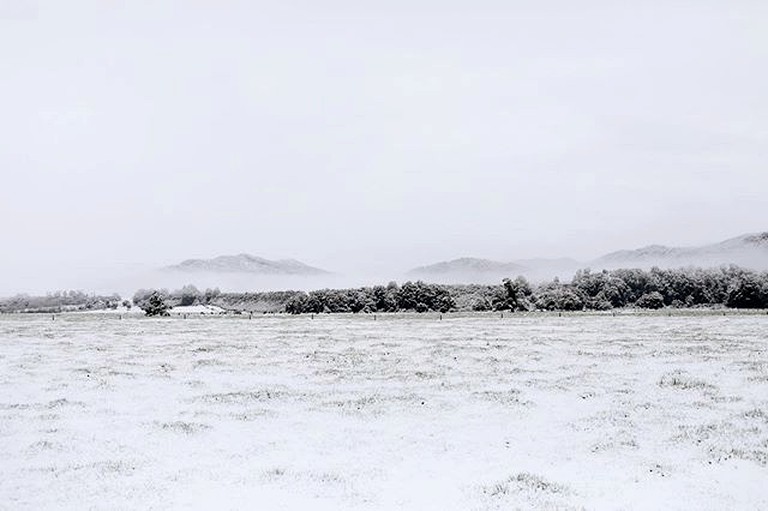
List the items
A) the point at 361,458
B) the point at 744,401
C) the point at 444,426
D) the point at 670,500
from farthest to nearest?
the point at 744,401
the point at 444,426
the point at 361,458
the point at 670,500

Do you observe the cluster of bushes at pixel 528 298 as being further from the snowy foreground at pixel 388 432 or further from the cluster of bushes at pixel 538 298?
the snowy foreground at pixel 388 432

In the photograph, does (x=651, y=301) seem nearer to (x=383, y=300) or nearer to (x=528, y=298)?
(x=528, y=298)

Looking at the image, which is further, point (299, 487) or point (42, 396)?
point (42, 396)

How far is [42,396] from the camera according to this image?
31719 mm

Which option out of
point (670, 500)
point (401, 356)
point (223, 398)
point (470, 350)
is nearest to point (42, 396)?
point (223, 398)

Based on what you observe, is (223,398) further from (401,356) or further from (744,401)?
(744,401)

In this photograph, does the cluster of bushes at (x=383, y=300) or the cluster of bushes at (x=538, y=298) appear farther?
the cluster of bushes at (x=383, y=300)

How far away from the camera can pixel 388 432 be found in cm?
2378

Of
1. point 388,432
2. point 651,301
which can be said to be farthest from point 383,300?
point 388,432

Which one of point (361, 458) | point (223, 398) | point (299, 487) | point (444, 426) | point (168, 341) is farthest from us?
point (168, 341)

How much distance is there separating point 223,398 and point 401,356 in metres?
20.8

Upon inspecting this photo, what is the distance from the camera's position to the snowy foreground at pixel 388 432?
54.9ft

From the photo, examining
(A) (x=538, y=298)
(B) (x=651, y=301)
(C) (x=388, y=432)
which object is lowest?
(B) (x=651, y=301)

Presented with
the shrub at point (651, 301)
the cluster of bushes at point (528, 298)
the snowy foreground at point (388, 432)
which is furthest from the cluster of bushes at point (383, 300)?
the snowy foreground at point (388, 432)
